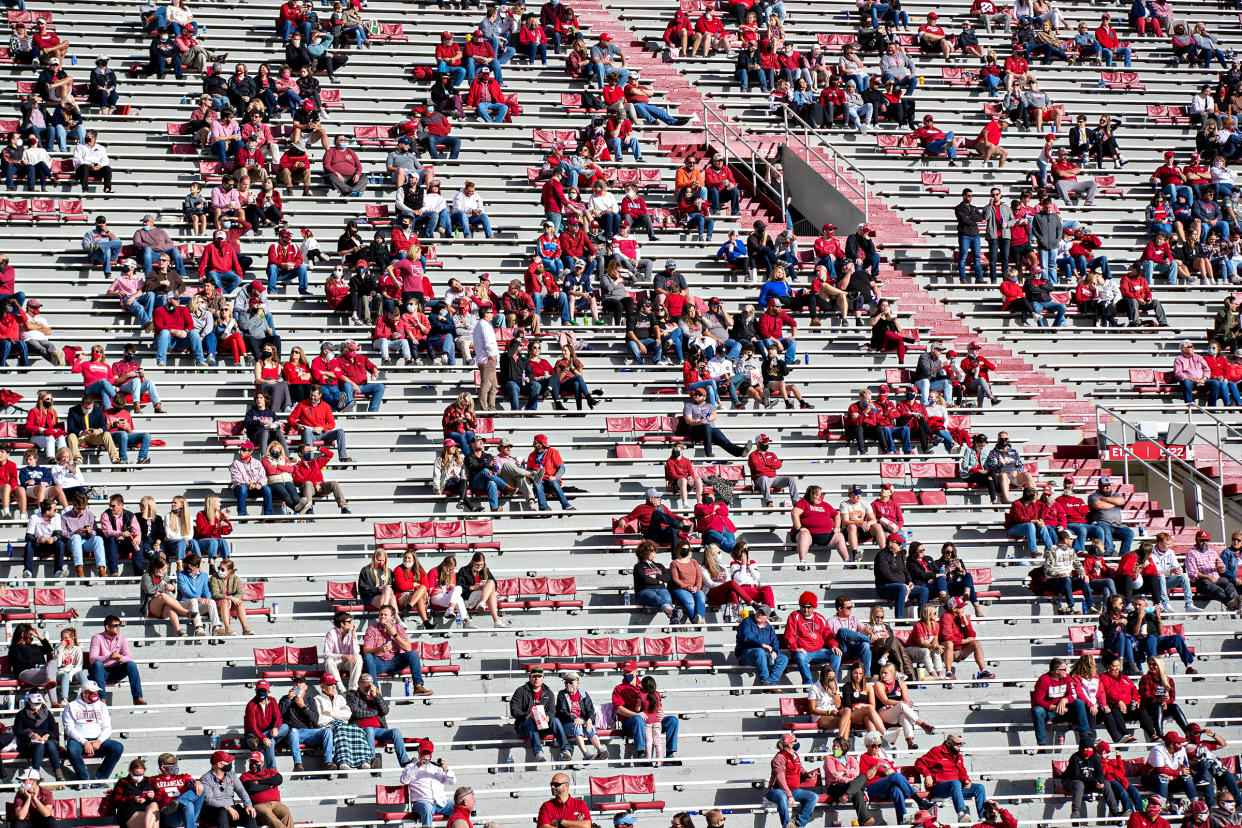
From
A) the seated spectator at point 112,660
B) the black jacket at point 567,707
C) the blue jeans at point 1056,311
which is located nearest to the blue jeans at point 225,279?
the seated spectator at point 112,660

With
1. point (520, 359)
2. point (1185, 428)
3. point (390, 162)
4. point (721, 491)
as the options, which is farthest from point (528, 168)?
point (1185, 428)

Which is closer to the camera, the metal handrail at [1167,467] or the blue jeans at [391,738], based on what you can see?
the blue jeans at [391,738]

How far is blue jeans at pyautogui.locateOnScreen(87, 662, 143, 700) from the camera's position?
19922 millimetres

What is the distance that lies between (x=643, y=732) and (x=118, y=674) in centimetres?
556

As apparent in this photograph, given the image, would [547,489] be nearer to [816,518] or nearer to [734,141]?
[816,518]

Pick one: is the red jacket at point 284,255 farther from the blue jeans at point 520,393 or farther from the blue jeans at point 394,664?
the blue jeans at point 394,664

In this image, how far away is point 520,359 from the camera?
2611 cm

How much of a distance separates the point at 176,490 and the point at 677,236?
9.94m

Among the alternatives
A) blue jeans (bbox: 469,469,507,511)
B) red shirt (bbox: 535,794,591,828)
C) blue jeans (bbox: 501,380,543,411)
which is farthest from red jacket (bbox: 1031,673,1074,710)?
blue jeans (bbox: 501,380,543,411)

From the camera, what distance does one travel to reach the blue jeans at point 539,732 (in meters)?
20.0

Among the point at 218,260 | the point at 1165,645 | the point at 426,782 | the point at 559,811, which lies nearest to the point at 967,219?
the point at 1165,645

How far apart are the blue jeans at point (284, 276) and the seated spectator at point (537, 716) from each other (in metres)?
9.54

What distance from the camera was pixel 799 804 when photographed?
19484mm

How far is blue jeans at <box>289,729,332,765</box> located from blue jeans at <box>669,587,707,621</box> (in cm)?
472
